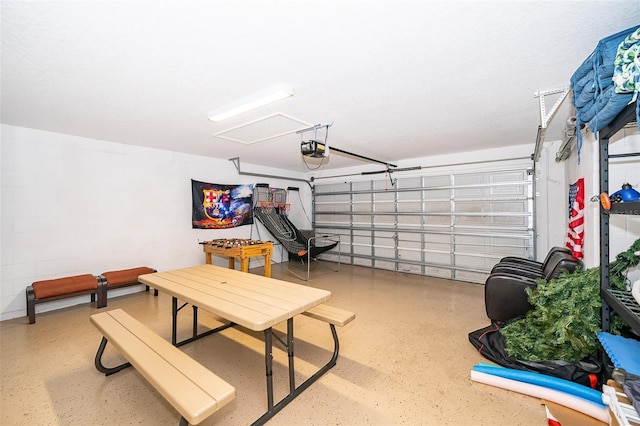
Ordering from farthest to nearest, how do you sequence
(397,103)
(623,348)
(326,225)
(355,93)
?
(326,225)
(397,103)
(355,93)
(623,348)

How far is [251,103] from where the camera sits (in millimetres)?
2580

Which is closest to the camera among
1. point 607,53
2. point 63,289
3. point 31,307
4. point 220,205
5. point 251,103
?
point 607,53

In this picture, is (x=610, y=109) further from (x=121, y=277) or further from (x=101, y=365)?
(x=121, y=277)

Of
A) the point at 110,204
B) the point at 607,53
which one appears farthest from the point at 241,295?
the point at 110,204

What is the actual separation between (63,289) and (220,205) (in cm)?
271

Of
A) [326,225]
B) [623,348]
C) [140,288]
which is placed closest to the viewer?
[623,348]

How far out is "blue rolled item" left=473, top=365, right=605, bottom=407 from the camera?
5.74 feet

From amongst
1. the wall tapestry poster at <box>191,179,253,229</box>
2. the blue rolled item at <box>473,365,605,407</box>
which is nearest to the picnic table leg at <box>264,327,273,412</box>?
the blue rolled item at <box>473,365,605,407</box>

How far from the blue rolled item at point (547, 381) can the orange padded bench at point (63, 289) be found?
456cm

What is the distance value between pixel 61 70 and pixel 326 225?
19.1 feet

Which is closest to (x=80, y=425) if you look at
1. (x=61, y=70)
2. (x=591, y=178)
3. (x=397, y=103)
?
(x=61, y=70)

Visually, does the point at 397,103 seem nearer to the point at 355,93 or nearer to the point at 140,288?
the point at 355,93

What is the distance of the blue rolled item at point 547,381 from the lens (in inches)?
68.9

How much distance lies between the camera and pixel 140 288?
445cm
